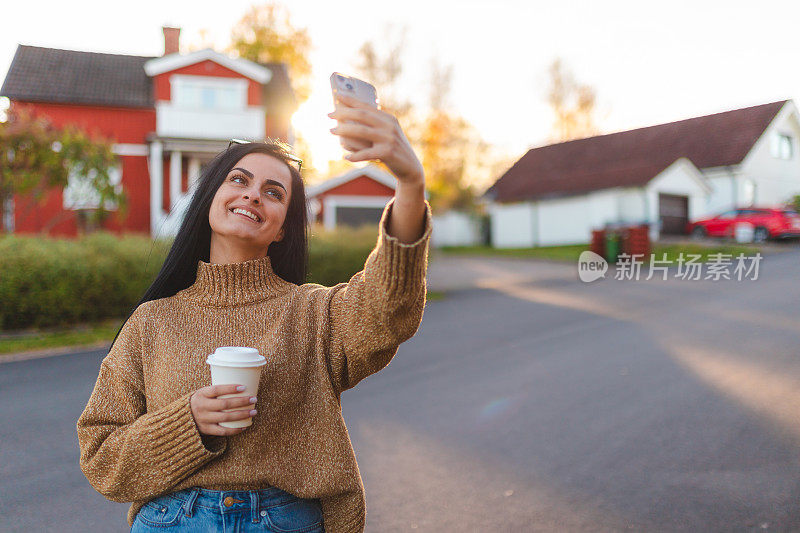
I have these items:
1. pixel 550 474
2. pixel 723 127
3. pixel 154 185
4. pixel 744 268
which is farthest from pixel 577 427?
pixel 154 185

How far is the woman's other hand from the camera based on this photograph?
163 cm

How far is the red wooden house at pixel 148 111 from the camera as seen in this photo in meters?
21.2

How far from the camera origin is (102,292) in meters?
11.6

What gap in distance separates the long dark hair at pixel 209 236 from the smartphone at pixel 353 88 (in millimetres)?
721

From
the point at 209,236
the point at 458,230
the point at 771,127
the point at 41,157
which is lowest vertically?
the point at 209,236

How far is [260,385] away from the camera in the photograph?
1801mm

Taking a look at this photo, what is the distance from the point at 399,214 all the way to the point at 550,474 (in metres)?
3.56

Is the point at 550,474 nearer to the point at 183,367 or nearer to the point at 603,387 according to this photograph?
the point at 603,387

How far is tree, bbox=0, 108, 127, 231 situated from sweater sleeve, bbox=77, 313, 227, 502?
47.3 feet

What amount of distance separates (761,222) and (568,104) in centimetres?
516

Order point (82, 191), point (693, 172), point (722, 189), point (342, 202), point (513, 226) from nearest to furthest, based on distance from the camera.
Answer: point (722, 189), point (693, 172), point (82, 191), point (342, 202), point (513, 226)

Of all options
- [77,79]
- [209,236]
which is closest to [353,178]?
[77,79]

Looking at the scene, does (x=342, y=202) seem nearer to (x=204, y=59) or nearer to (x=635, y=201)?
(x=204, y=59)

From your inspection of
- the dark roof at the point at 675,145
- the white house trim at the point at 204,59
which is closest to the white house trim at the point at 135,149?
the white house trim at the point at 204,59
